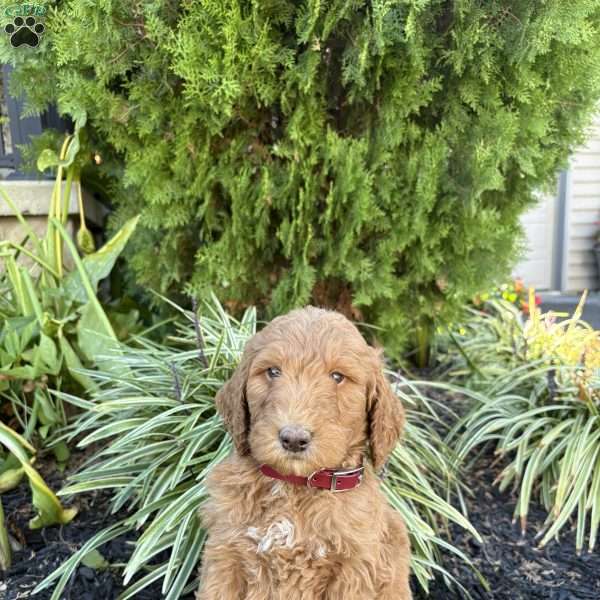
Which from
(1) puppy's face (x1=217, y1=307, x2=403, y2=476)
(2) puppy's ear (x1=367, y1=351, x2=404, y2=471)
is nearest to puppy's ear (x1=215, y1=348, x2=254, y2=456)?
(1) puppy's face (x1=217, y1=307, x2=403, y2=476)

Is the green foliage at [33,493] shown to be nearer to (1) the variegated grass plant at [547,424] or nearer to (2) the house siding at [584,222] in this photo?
(1) the variegated grass plant at [547,424]

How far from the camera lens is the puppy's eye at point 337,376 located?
77.7 inches

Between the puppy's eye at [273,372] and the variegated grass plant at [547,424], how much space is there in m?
1.91

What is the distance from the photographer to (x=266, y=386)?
1.98 m

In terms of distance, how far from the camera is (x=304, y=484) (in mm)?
2002

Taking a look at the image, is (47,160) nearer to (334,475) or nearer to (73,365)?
→ (73,365)

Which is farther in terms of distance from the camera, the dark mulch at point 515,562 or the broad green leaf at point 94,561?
the dark mulch at point 515,562

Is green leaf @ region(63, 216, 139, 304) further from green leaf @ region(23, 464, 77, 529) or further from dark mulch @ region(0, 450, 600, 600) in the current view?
green leaf @ region(23, 464, 77, 529)

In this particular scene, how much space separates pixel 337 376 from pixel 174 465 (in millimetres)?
1369

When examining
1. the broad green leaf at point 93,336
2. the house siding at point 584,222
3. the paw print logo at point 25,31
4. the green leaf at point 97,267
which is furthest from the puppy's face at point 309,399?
the house siding at point 584,222

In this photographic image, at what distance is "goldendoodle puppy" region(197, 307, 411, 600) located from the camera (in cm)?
191

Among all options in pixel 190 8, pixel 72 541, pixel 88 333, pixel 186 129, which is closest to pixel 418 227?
pixel 186 129

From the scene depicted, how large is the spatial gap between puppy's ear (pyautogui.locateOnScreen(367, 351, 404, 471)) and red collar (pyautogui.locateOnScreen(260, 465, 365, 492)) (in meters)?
0.13

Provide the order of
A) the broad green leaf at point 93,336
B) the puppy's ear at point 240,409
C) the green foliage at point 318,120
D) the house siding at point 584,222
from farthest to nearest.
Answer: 1. the house siding at point 584,222
2. the broad green leaf at point 93,336
3. the green foliage at point 318,120
4. the puppy's ear at point 240,409
